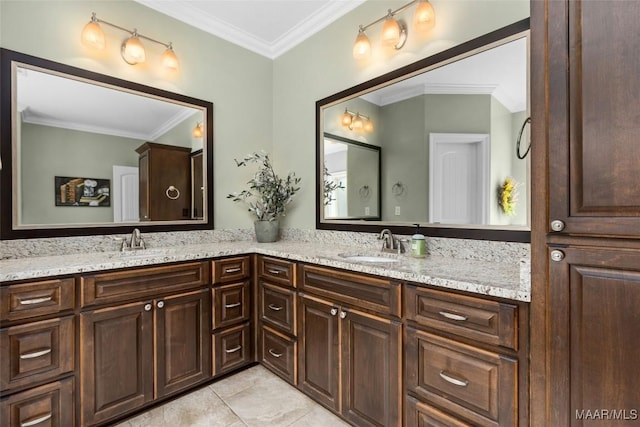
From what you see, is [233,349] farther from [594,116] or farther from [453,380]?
[594,116]

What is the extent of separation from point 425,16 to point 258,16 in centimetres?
141

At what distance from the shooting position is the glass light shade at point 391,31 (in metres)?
2.00

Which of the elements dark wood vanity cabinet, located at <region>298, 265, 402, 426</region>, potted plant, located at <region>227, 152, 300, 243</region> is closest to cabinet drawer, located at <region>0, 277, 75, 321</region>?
dark wood vanity cabinet, located at <region>298, 265, 402, 426</region>

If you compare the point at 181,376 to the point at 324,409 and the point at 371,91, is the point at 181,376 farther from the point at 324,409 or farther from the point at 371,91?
the point at 371,91

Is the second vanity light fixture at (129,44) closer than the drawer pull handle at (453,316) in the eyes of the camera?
No

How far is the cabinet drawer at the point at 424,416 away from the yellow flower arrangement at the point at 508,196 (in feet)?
3.39

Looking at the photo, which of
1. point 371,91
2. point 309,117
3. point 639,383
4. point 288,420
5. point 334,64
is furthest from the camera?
point 309,117

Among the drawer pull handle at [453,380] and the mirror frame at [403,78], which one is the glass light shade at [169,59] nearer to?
the mirror frame at [403,78]

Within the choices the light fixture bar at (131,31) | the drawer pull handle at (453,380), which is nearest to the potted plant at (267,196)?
the light fixture bar at (131,31)

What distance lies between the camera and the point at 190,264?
1945 millimetres

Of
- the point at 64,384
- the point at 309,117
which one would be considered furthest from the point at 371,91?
the point at 64,384

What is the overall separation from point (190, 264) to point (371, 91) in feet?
5.72

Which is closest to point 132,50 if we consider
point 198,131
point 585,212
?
point 198,131

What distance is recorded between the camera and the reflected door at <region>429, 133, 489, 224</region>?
1719 mm
